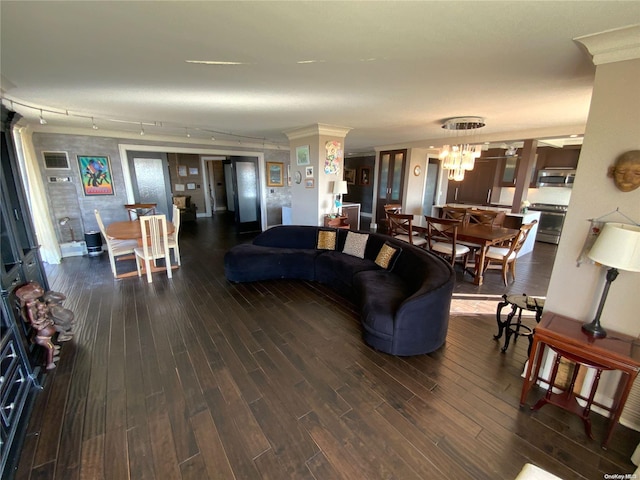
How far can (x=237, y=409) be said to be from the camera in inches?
72.2

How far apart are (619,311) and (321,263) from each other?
295 centimetres

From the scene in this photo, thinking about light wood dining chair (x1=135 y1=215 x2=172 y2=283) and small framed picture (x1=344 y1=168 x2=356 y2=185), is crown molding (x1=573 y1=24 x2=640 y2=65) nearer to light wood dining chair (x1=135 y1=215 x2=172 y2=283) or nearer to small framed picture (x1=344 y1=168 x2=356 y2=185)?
light wood dining chair (x1=135 y1=215 x2=172 y2=283)

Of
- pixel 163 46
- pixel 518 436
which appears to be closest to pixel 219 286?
pixel 163 46

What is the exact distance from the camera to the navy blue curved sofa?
7.66 ft

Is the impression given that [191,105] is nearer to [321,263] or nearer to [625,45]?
[321,263]

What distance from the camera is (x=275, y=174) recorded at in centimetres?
756

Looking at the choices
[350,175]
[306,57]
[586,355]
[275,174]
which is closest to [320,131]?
[306,57]

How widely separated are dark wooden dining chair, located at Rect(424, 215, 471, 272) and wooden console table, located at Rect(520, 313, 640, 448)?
87.5 inches

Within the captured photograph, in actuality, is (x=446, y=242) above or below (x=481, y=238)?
below

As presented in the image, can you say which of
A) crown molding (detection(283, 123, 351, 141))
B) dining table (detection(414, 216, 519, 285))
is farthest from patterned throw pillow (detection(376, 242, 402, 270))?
crown molding (detection(283, 123, 351, 141))

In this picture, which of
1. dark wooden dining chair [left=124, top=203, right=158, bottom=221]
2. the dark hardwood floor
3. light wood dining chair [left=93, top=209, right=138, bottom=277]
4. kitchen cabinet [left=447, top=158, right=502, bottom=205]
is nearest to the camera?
the dark hardwood floor

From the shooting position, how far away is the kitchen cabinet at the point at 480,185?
734 centimetres

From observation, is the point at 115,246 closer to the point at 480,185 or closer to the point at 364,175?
the point at 364,175

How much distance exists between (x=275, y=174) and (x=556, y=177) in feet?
23.6
